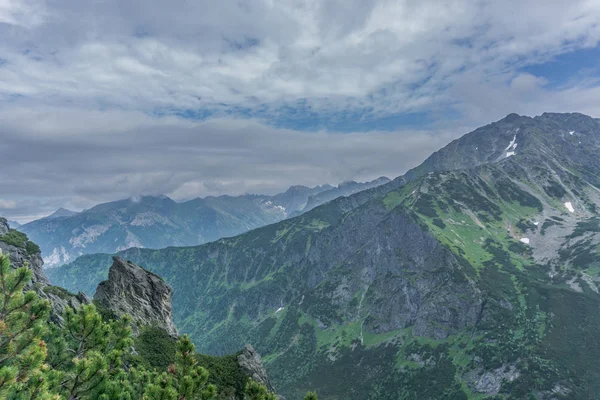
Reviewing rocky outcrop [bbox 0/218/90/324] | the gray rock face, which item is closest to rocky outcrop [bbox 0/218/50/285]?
rocky outcrop [bbox 0/218/90/324]

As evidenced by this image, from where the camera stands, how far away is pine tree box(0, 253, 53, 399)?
60.9ft

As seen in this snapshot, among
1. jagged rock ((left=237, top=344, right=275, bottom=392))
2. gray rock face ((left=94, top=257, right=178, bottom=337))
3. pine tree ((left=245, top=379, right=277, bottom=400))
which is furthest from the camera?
gray rock face ((left=94, top=257, right=178, bottom=337))

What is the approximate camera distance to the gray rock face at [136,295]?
120 m

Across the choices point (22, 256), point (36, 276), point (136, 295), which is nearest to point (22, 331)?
point (36, 276)

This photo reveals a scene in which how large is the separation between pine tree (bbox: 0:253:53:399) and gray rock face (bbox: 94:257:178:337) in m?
103

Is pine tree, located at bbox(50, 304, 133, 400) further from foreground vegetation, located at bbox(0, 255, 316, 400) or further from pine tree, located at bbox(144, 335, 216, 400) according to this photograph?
pine tree, located at bbox(144, 335, 216, 400)

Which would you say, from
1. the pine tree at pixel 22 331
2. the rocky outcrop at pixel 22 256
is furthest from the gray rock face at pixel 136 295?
the pine tree at pixel 22 331

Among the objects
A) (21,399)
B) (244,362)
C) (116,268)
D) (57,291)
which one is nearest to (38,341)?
(21,399)

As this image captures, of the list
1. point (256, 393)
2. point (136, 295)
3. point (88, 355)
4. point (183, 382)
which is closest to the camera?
point (183, 382)

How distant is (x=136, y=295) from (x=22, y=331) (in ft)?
393

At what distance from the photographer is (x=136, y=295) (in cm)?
12888

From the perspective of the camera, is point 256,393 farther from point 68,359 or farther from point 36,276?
point 36,276

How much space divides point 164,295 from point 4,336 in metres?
129

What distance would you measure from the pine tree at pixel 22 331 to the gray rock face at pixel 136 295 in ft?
338
